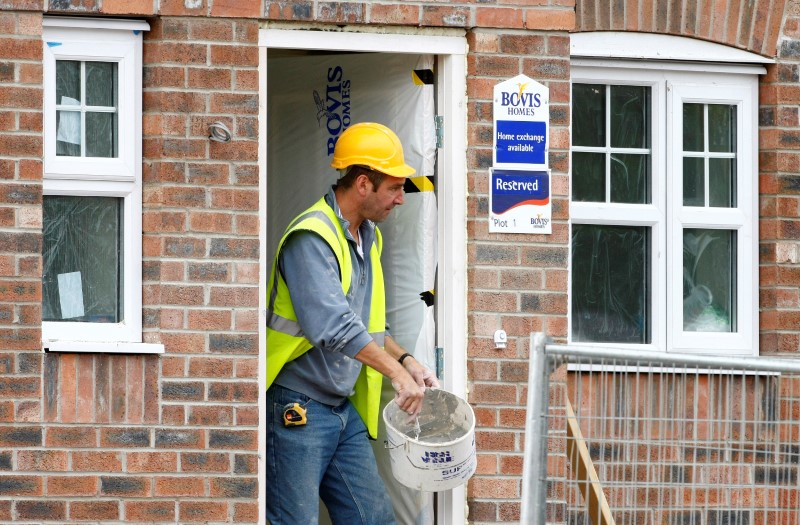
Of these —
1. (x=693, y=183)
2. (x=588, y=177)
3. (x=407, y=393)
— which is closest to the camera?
(x=407, y=393)

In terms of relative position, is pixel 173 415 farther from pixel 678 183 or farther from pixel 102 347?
pixel 678 183

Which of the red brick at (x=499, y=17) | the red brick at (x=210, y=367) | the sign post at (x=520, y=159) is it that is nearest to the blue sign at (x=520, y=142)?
the sign post at (x=520, y=159)

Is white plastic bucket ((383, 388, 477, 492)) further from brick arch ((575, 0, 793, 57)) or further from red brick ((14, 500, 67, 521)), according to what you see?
brick arch ((575, 0, 793, 57))

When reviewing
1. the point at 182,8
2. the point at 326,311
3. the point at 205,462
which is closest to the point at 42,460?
the point at 205,462

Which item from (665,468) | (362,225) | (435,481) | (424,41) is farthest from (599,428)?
(424,41)

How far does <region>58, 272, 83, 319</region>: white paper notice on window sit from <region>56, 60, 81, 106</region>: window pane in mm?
805

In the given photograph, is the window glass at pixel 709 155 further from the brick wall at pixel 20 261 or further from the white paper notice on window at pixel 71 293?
the brick wall at pixel 20 261

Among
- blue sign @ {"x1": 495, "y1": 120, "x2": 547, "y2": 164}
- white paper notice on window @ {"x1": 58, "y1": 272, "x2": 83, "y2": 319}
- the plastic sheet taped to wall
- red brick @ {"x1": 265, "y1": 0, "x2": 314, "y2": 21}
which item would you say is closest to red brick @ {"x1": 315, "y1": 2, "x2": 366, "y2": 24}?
red brick @ {"x1": 265, "y1": 0, "x2": 314, "y2": 21}

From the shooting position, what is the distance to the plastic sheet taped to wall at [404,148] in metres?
7.61

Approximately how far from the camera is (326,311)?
265 inches

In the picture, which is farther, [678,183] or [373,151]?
[678,183]

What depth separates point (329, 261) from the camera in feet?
22.5

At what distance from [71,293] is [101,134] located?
0.75 m

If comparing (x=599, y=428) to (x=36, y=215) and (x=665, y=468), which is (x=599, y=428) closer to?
(x=665, y=468)
